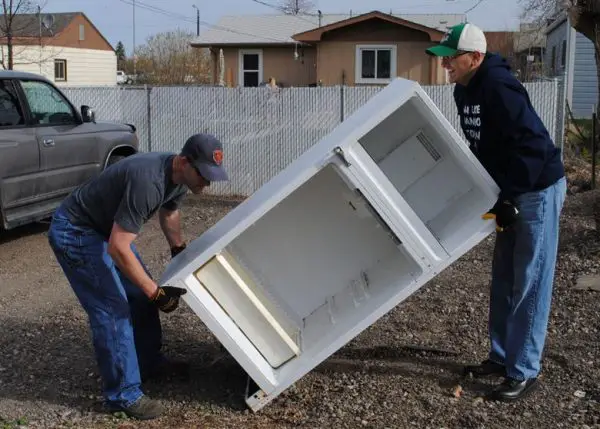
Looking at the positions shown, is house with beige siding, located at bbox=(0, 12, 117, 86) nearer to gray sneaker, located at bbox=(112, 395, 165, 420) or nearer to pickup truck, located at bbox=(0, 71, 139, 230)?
pickup truck, located at bbox=(0, 71, 139, 230)

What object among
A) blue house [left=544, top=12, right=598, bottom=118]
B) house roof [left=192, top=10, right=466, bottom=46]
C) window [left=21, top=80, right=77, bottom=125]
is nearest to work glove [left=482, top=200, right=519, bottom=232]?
window [left=21, top=80, right=77, bottom=125]

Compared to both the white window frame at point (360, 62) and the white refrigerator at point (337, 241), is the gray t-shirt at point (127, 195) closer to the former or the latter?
the white refrigerator at point (337, 241)

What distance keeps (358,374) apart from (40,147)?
207 inches

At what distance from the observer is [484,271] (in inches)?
277

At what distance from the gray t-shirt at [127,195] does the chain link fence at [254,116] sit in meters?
7.10

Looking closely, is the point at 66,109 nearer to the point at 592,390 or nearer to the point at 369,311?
the point at 369,311

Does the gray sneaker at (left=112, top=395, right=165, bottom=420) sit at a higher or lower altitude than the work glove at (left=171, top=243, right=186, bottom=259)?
lower

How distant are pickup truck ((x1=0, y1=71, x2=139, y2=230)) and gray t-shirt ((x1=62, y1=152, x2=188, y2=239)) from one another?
4184 millimetres

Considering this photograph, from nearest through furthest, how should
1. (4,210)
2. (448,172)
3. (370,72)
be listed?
(448,172)
(4,210)
(370,72)

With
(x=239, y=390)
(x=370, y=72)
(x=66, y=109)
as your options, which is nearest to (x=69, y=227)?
(x=239, y=390)

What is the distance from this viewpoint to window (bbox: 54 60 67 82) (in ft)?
128

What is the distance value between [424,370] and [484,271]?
2600mm

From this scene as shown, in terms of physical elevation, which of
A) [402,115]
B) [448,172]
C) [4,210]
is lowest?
[4,210]

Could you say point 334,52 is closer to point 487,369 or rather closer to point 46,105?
point 46,105
